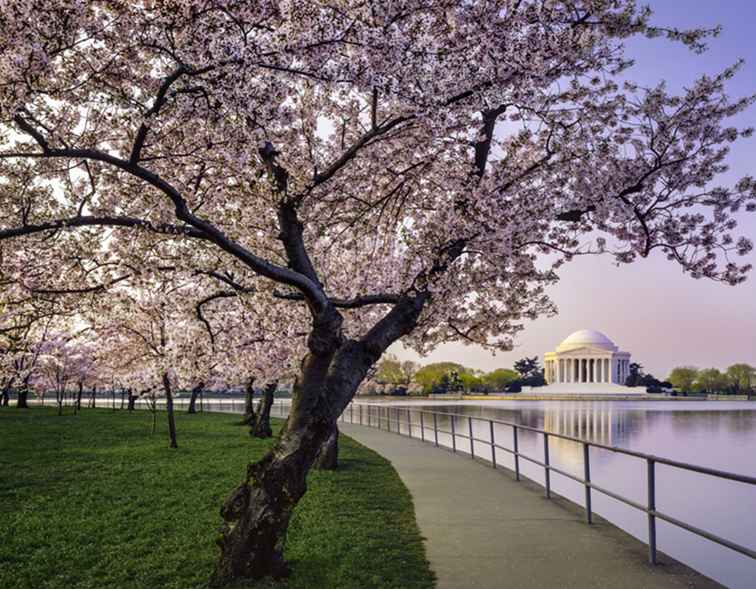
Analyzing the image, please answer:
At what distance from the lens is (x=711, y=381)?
132125 millimetres

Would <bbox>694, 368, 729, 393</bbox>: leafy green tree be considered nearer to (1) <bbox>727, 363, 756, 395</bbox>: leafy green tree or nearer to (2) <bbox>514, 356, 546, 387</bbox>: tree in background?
(1) <bbox>727, 363, 756, 395</bbox>: leafy green tree

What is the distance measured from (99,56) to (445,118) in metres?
3.44

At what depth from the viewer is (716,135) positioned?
977 centimetres

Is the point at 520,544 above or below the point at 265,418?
below

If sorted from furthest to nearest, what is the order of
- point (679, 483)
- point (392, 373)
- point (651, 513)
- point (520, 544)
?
1. point (392, 373)
2. point (679, 483)
3. point (520, 544)
4. point (651, 513)

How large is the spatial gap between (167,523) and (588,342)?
138926mm

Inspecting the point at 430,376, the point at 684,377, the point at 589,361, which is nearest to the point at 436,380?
the point at 430,376

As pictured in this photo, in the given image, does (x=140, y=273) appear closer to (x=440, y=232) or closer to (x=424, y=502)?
(x=440, y=232)

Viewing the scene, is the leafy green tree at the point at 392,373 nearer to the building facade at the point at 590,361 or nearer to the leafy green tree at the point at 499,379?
the leafy green tree at the point at 499,379

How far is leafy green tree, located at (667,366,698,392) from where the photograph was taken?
13362 centimetres

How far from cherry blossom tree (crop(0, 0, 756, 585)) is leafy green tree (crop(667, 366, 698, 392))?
135 meters

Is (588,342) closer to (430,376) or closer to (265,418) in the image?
(430,376)

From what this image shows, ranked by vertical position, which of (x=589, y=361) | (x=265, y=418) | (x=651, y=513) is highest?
(x=589, y=361)

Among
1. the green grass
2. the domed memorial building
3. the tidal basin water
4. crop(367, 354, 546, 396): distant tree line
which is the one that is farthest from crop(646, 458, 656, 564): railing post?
the domed memorial building
